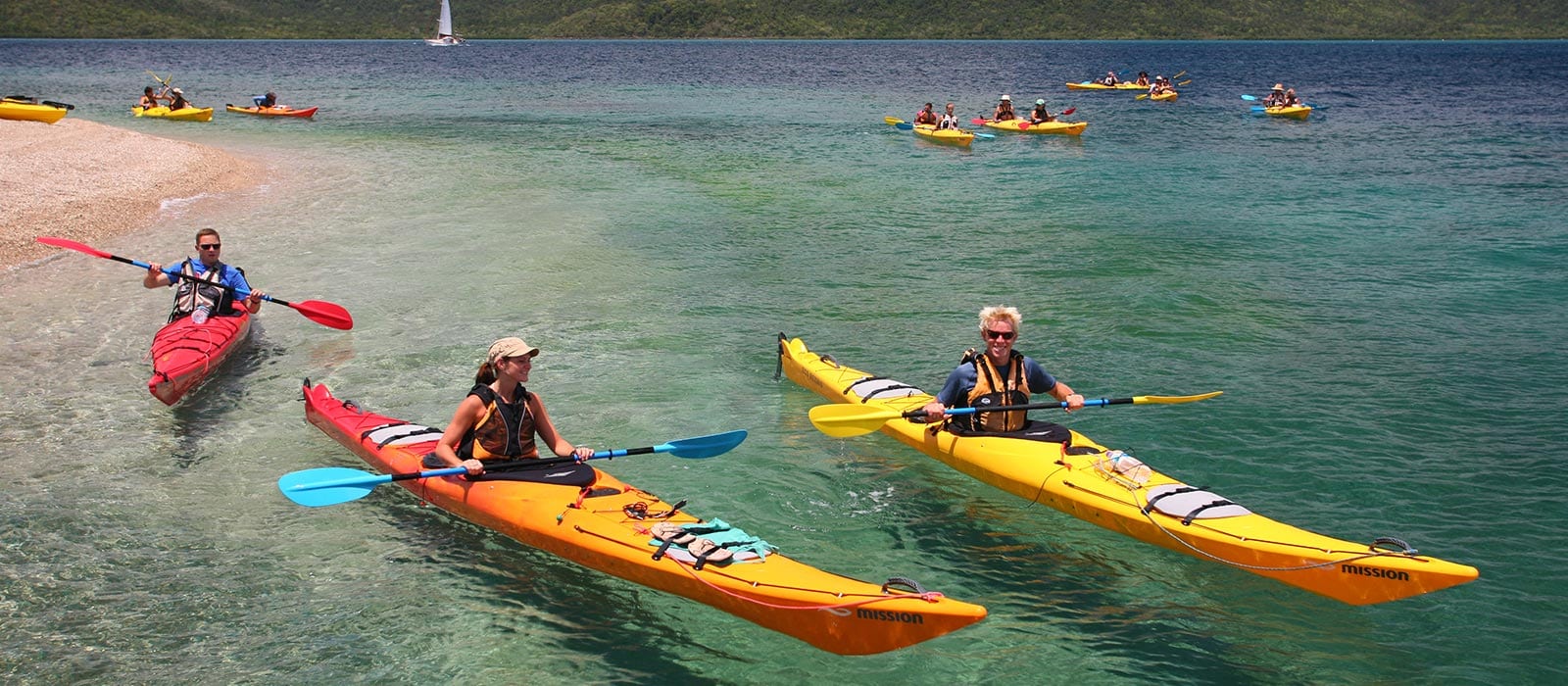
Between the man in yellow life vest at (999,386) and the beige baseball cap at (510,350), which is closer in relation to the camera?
the beige baseball cap at (510,350)

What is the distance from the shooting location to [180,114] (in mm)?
35312

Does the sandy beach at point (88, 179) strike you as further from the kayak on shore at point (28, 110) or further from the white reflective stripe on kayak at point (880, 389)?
the white reflective stripe on kayak at point (880, 389)

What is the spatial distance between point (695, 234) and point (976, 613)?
581 inches

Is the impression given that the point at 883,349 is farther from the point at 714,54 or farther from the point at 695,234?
the point at 714,54

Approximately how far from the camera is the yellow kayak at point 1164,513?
6801 millimetres

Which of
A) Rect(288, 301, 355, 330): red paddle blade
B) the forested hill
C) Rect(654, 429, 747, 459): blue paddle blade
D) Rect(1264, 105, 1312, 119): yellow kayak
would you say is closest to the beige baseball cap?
Rect(654, 429, 747, 459): blue paddle blade

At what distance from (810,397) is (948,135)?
21653 millimetres

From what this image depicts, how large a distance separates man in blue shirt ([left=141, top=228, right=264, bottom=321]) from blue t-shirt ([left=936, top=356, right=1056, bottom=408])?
7.24 meters

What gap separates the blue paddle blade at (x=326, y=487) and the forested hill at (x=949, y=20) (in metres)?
145

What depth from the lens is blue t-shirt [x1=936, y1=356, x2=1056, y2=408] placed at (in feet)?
29.1

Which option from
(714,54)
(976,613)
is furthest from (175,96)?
(714,54)

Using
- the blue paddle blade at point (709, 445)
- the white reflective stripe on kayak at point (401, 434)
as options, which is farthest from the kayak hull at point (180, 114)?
the blue paddle blade at point (709, 445)

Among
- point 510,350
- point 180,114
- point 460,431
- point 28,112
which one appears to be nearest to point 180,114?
point 180,114

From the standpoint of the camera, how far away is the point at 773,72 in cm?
7638
